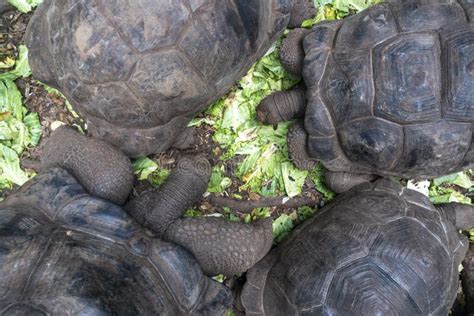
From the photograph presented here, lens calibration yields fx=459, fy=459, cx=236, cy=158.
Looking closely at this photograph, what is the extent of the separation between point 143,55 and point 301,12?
1388 mm

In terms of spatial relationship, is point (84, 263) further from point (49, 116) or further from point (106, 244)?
point (49, 116)

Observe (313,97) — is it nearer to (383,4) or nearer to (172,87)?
(383,4)

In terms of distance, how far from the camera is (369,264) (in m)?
2.74

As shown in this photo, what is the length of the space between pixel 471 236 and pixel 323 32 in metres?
1.94

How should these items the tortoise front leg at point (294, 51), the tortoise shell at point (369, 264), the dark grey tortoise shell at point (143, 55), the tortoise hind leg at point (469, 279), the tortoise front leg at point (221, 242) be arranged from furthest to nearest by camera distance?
the tortoise hind leg at point (469, 279), the tortoise front leg at point (294, 51), the tortoise front leg at point (221, 242), the tortoise shell at point (369, 264), the dark grey tortoise shell at point (143, 55)

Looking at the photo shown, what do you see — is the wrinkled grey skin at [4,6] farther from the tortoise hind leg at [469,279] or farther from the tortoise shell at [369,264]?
the tortoise hind leg at [469,279]

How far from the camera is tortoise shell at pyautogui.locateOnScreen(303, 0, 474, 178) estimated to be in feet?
8.99

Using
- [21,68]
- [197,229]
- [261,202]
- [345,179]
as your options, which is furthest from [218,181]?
[21,68]

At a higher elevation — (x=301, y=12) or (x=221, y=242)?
(x=301, y=12)

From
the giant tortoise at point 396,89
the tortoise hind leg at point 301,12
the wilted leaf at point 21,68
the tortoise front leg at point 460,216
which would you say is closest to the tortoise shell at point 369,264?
the tortoise front leg at point 460,216

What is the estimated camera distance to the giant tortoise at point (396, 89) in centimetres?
274

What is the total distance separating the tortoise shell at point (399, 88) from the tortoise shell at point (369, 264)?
321mm

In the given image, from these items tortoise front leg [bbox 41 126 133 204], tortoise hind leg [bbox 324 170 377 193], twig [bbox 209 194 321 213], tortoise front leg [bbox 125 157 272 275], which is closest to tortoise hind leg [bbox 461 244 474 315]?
tortoise hind leg [bbox 324 170 377 193]

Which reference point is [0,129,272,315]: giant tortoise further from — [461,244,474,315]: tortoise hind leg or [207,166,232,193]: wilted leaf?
[461,244,474,315]: tortoise hind leg
